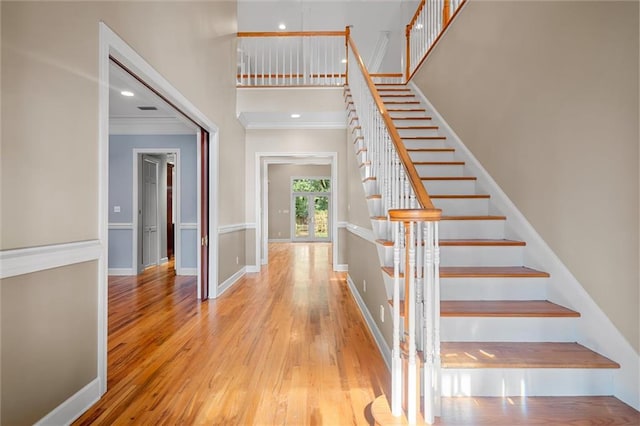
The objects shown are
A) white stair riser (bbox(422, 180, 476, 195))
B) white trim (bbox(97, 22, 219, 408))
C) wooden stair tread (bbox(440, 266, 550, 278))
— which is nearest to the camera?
white trim (bbox(97, 22, 219, 408))

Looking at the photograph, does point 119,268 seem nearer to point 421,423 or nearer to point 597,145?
point 421,423

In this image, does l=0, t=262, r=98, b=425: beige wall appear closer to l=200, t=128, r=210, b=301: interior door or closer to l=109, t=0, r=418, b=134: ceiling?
l=200, t=128, r=210, b=301: interior door

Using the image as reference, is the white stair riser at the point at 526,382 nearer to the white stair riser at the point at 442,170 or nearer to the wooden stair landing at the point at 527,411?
the wooden stair landing at the point at 527,411

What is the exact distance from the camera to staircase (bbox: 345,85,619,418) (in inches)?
71.7

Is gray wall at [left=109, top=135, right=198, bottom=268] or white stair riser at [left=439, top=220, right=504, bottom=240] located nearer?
white stair riser at [left=439, top=220, right=504, bottom=240]

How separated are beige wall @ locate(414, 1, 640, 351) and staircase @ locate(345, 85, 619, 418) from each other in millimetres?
267

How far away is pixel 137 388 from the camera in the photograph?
2.12 metres

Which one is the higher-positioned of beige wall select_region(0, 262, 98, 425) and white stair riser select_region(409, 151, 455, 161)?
white stair riser select_region(409, 151, 455, 161)

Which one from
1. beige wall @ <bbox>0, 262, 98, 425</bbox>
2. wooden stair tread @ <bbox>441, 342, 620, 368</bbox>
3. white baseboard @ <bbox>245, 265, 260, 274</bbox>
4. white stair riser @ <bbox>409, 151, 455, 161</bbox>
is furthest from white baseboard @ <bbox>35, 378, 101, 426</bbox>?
white baseboard @ <bbox>245, 265, 260, 274</bbox>

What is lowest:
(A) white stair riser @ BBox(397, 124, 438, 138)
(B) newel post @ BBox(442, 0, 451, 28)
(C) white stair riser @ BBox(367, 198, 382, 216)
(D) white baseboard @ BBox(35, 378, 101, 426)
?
(D) white baseboard @ BBox(35, 378, 101, 426)

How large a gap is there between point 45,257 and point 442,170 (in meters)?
3.37

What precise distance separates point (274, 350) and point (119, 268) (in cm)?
449

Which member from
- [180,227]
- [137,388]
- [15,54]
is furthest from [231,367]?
[180,227]

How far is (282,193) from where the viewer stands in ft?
43.5
